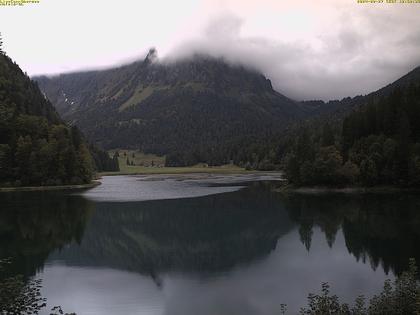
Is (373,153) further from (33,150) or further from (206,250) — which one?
(33,150)

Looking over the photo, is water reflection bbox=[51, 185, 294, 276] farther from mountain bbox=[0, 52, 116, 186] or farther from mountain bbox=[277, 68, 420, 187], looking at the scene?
mountain bbox=[0, 52, 116, 186]

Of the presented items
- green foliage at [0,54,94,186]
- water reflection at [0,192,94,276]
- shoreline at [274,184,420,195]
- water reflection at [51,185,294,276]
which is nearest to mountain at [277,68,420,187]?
shoreline at [274,184,420,195]

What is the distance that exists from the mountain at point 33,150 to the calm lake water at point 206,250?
1745 inches

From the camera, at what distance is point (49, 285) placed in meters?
41.8

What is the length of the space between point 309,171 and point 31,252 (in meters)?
83.0

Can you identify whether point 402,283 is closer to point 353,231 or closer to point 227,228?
point 353,231

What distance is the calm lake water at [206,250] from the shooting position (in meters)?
37.4

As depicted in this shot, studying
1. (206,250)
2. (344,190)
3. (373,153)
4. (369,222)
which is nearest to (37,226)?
(206,250)

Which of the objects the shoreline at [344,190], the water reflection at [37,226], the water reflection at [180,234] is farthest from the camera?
the shoreline at [344,190]

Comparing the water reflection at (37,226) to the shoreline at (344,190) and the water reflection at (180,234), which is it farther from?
the shoreline at (344,190)

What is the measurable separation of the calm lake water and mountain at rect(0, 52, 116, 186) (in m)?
44.3

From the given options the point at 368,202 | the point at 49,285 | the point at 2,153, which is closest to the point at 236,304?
the point at 49,285

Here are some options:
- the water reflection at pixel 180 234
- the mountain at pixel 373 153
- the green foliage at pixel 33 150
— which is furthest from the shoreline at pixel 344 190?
the green foliage at pixel 33 150

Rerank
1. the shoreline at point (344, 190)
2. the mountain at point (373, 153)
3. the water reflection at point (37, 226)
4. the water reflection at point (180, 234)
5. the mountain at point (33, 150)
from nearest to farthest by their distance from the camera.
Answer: the water reflection at point (180, 234) → the water reflection at point (37, 226) → the mountain at point (373, 153) → the shoreline at point (344, 190) → the mountain at point (33, 150)
